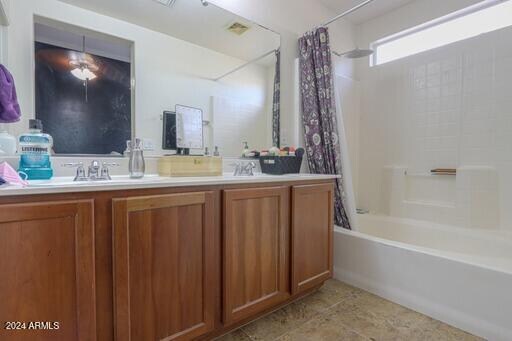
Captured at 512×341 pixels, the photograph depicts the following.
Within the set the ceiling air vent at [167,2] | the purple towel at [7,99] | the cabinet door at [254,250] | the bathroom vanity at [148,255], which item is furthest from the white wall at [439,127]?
the purple towel at [7,99]

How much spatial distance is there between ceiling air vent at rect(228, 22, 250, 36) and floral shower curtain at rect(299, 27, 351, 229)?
0.57 meters

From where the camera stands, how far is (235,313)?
136 centimetres

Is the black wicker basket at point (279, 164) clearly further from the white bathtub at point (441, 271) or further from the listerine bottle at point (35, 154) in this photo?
the listerine bottle at point (35, 154)

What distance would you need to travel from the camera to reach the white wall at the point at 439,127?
2.16 metres

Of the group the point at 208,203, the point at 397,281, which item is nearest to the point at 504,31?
the point at 397,281

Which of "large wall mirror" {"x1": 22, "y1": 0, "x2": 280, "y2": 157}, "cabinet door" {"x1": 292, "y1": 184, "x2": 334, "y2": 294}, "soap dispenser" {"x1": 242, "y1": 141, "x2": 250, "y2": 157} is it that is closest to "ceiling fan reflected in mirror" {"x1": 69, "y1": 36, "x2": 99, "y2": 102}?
"large wall mirror" {"x1": 22, "y1": 0, "x2": 280, "y2": 157}

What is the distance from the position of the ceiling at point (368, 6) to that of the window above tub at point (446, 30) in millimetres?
268

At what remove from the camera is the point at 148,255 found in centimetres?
107

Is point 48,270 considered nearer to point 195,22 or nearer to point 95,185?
point 95,185

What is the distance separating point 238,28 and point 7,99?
150 cm

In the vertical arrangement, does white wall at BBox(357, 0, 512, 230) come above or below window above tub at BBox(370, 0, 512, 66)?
below

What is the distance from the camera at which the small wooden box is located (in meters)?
1.47

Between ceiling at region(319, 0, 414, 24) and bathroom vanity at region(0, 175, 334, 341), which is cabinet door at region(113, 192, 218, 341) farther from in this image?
ceiling at region(319, 0, 414, 24)

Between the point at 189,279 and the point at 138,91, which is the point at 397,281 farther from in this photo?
the point at 138,91
